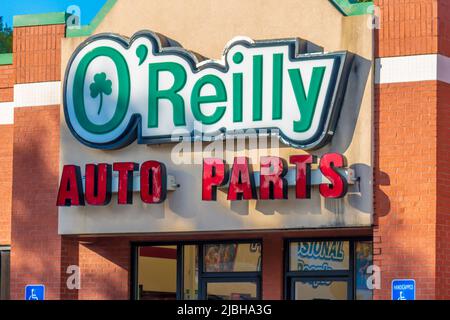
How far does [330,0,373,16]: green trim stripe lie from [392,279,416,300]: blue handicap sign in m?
4.44

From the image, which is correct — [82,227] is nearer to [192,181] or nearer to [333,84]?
[192,181]

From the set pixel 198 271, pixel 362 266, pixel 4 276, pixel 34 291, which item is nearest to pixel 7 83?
pixel 4 276

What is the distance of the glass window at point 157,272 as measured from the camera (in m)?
21.7

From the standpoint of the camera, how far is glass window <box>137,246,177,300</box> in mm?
21672

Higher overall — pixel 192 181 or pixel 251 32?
pixel 251 32

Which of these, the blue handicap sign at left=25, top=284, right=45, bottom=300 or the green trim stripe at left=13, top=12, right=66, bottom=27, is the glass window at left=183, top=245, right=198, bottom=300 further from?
the green trim stripe at left=13, top=12, right=66, bottom=27

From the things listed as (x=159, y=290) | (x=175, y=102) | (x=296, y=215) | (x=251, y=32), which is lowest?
(x=159, y=290)

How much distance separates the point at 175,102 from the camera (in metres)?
19.5

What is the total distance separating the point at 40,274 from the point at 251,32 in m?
6.08

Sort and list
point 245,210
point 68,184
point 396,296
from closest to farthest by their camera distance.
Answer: point 396,296 < point 245,210 < point 68,184

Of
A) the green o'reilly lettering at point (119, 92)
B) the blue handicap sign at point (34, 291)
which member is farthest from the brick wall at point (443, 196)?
the blue handicap sign at point (34, 291)

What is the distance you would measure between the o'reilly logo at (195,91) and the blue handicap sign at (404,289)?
2604 mm

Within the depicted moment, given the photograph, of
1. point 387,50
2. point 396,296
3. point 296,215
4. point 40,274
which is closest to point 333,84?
point 387,50

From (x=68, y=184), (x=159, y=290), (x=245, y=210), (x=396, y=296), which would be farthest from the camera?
(x=159, y=290)
